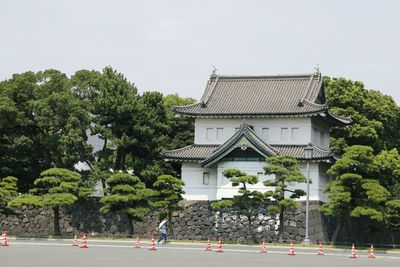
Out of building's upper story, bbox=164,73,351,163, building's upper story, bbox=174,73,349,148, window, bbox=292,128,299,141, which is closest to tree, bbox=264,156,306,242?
building's upper story, bbox=164,73,351,163

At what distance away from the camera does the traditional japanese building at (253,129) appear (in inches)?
2194

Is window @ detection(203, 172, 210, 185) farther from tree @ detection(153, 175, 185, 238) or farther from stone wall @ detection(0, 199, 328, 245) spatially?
tree @ detection(153, 175, 185, 238)

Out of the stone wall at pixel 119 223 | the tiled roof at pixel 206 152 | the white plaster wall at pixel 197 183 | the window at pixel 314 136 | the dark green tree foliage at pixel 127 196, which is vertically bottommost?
the stone wall at pixel 119 223

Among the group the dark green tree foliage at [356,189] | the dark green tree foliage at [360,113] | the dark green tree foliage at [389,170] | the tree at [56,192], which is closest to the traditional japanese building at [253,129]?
the dark green tree foliage at [360,113]

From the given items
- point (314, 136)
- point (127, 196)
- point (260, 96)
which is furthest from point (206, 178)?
point (127, 196)

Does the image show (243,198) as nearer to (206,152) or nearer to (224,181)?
(224,181)

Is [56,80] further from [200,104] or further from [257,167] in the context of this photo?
[257,167]

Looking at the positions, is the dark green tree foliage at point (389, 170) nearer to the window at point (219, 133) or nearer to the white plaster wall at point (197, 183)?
the window at point (219, 133)

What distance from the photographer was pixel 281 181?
4938 centimetres

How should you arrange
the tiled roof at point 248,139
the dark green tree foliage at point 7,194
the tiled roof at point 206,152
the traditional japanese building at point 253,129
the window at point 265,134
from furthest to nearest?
the window at point 265,134 < the traditional japanese building at point 253,129 < the tiled roof at point 206,152 < the tiled roof at point 248,139 < the dark green tree foliage at point 7,194

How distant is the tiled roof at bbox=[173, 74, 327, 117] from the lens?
191 ft

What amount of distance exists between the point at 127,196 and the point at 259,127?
13.0 m

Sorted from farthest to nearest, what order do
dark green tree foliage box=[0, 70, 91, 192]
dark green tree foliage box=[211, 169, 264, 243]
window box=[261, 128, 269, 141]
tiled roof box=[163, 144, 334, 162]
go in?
1. window box=[261, 128, 269, 141]
2. dark green tree foliage box=[0, 70, 91, 192]
3. tiled roof box=[163, 144, 334, 162]
4. dark green tree foliage box=[211, 169, 264, 243]

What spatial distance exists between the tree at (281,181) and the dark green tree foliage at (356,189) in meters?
2.08
